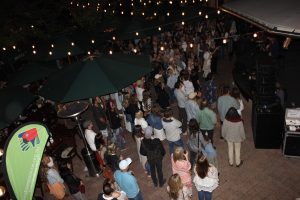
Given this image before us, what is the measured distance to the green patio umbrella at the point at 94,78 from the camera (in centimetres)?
668

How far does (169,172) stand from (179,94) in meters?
2.31

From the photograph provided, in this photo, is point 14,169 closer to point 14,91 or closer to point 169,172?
point 169,172

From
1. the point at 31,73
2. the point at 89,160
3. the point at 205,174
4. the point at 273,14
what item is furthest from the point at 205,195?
the point at 31,73

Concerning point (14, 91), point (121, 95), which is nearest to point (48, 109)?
point (14, 91)

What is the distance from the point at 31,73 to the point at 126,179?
657 centimetres

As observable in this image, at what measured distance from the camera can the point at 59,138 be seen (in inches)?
368

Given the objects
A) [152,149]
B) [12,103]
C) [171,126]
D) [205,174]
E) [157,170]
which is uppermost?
[12,103]

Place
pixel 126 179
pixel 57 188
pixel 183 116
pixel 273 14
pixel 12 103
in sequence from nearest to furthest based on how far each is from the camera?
pixel 126 179 < pixel 57 188 < pixel 12 103 < pixel 273 14 < pixel 183 116

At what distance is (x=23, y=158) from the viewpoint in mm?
4422

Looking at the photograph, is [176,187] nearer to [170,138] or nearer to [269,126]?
[170,138]

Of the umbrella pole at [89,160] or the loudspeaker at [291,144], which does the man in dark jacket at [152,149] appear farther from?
the loudspeaker at [291,144]

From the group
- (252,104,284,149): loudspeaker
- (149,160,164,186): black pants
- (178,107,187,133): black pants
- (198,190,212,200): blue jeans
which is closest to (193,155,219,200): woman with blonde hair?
(198,190,212,200): blue jeans

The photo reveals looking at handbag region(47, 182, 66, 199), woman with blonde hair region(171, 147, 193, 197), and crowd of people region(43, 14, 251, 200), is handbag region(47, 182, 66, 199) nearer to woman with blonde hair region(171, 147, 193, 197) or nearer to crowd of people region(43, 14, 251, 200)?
crowd of people region(43, 14, 251, 200)

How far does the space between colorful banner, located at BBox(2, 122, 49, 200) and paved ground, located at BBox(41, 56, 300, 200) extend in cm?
390
